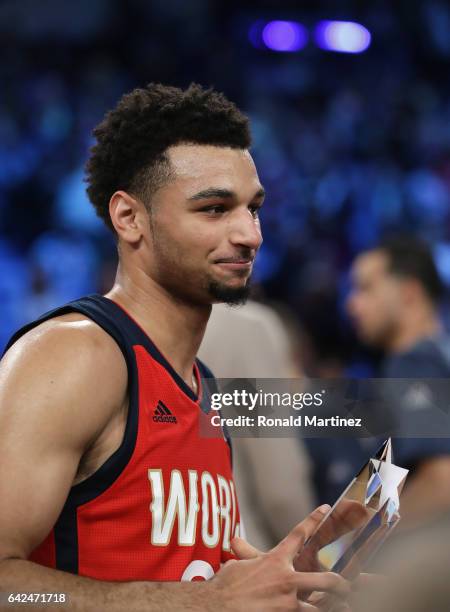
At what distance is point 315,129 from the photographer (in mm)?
11125

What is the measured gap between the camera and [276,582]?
188 cm

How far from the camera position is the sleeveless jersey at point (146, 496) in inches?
80.4

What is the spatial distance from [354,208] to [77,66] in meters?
3.44

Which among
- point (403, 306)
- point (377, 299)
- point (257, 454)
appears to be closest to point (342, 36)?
point (377, 299)

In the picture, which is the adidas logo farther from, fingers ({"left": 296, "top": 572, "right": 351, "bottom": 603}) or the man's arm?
fingers ({"left": 296, "top": 572, "right": 351, "bottom": 603})

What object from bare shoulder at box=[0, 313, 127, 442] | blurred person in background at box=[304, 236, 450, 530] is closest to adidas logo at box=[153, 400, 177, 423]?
bare shoulder at box=[0, 313, 127, 442]

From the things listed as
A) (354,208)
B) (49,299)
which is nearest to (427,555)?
(49,299)

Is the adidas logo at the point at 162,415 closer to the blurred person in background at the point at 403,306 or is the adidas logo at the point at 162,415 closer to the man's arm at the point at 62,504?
the man's arm at the point at 62,504

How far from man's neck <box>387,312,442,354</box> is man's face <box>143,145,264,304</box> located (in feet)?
7.24

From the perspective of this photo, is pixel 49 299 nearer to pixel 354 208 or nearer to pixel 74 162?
pixel 74 162

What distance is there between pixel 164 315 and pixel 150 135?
0.44m

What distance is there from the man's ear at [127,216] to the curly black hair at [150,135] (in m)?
0.02

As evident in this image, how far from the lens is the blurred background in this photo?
927 cm

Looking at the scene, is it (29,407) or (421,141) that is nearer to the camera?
(29,407)
